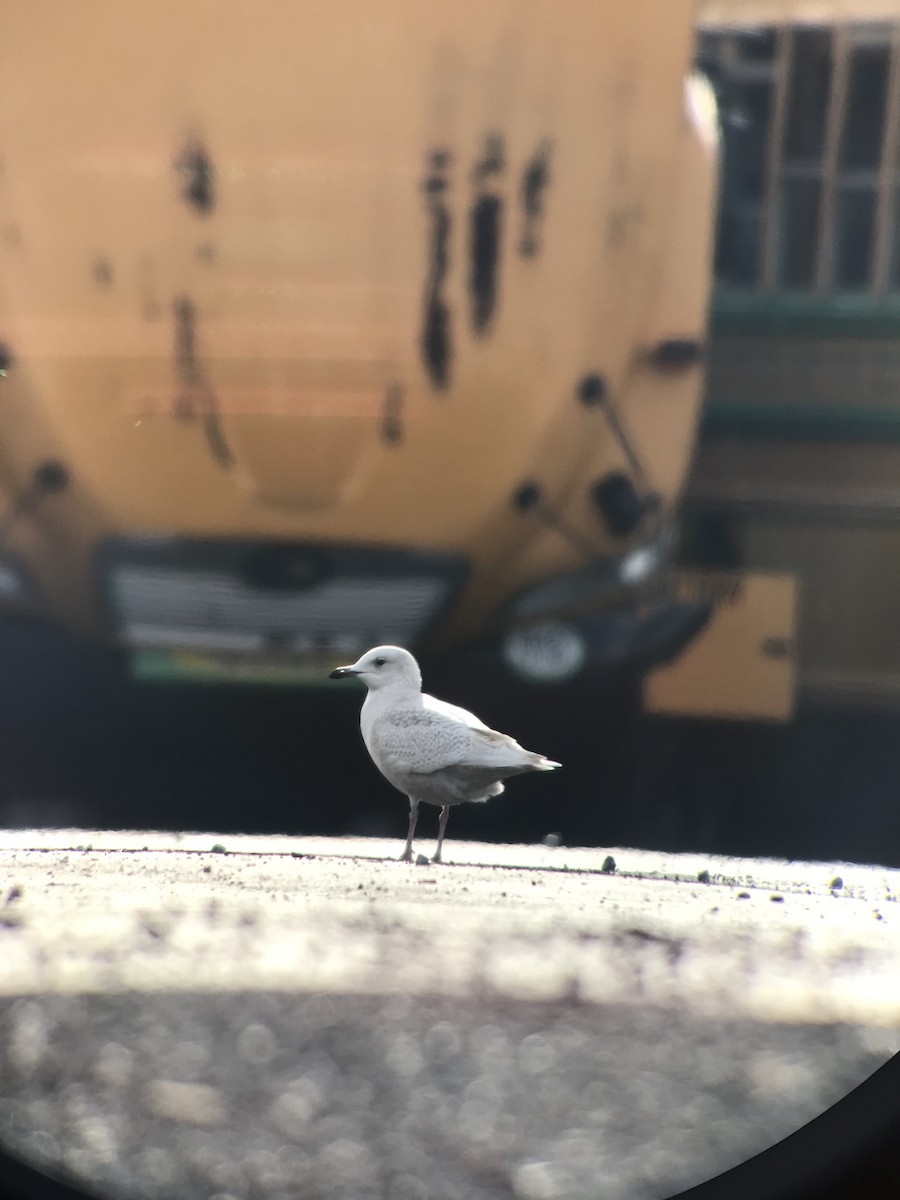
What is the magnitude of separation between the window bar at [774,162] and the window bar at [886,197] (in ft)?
0.45

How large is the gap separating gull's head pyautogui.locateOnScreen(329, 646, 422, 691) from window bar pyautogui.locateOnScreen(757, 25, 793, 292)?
757mm

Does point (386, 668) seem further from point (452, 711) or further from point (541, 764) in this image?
point (541, 764)

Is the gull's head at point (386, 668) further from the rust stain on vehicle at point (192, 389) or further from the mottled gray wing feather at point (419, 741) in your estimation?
the rust stain on vehicle at point (192, 389)

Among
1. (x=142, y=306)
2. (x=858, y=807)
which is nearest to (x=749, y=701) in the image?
(x=858, y=807)

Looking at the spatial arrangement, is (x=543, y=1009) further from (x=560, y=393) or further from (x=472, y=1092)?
(x=560, y=393)

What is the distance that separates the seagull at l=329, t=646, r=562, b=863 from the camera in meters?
1.47

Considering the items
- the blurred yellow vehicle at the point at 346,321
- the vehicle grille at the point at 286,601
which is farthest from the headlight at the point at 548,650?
the vehicle grille at the point at 286,601

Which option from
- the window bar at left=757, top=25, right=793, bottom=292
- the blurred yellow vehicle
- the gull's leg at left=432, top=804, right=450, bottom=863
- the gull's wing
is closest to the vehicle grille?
the blurred yellow vehicle

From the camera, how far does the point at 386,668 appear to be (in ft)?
4.99

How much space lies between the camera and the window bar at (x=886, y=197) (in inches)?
62.7

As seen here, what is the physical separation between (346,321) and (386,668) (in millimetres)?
486

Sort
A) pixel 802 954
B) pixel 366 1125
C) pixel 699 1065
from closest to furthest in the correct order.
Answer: pixel 366 1125, pixel 699 1065, pixel 802 954

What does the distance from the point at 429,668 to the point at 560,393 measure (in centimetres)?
44

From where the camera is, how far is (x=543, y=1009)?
1.41 m
